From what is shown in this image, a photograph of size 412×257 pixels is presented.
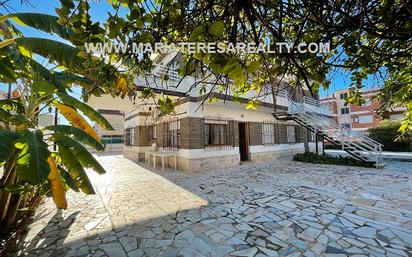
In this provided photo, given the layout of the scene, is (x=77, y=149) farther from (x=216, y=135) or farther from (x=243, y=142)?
(x=243, y=142)

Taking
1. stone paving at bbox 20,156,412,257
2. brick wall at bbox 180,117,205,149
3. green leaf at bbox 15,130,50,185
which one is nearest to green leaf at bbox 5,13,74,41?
green leaf at bbox 15,130,50,185

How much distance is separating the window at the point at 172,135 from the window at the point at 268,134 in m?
6.17

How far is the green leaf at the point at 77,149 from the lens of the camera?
3.07 m

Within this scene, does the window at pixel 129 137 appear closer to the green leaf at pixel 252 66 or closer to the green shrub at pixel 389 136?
the green leaf at pixel 252 66

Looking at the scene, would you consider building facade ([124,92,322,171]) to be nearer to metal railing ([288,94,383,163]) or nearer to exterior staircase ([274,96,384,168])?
exterior staircase ([274,96,384,168])

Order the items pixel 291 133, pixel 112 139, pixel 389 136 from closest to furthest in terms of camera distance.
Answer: pixel 291 133 → pixel 389 136 → pixel 112 139

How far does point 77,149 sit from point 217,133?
9105mm

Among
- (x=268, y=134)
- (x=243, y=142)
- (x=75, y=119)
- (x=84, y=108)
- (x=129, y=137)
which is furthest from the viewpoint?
(x=129, y=137)

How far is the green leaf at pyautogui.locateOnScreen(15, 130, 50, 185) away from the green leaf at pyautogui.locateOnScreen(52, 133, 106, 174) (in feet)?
Result: 1.38

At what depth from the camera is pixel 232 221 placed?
437 centimetres

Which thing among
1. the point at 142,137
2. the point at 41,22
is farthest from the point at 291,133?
the point at 41,22

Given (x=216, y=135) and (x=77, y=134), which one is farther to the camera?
(x=216, y=135)

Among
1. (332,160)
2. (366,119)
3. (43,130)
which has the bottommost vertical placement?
(332,160)

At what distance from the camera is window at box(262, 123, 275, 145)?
14343mm
